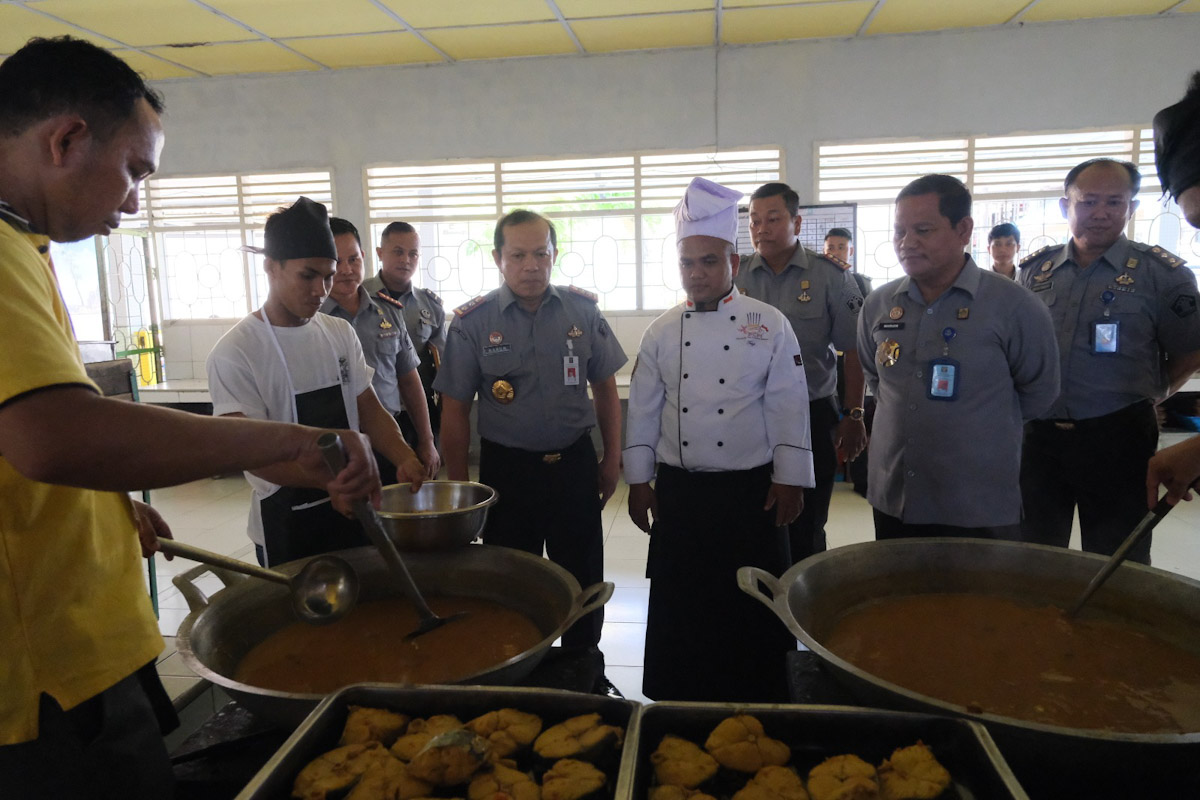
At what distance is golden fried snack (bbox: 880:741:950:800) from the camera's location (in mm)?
709

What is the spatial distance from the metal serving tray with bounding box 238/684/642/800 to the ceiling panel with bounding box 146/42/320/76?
221 inches

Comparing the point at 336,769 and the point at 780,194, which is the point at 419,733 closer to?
the point at 336,769

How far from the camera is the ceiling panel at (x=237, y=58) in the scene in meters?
5.25

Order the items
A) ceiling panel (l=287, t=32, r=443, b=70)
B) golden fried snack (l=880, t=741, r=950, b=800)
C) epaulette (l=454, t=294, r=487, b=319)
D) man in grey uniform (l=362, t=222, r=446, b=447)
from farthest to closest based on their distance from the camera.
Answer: ceiling panel (l=287, t=32, r=443, b=70) → man in grey uniform (l=362, t=222, r=446, b=447) → epaulette (l=454, t=294, r=487, b=319) → golden fried snack (l=880, t=741, r=950, b=800)

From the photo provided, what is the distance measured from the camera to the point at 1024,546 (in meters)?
1.37

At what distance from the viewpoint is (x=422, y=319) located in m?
3.96

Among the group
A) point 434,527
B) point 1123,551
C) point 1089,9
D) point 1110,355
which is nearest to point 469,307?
point 434,527

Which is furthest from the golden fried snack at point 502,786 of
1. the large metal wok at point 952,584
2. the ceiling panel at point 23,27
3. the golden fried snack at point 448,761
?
the ceiling panel at point 23,27

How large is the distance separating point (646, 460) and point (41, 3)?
16.1 ft

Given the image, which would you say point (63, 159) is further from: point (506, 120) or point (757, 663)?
point (506, 120)

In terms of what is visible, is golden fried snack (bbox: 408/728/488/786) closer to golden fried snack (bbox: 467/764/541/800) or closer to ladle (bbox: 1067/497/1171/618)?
golden fried snack (bbox: 467/764/541/800)

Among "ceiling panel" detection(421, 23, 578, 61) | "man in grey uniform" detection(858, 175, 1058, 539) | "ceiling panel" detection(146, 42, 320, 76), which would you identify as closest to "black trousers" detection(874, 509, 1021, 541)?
"man in grey uniform" detection(858, 175, 1058, 539)

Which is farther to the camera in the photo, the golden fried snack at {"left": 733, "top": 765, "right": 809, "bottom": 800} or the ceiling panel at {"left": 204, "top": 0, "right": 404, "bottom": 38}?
the ceiling panel at {"left": 204, "top": 0, "right": 404, "bottom": 38}

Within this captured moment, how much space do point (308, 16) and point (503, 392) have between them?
3673mm
